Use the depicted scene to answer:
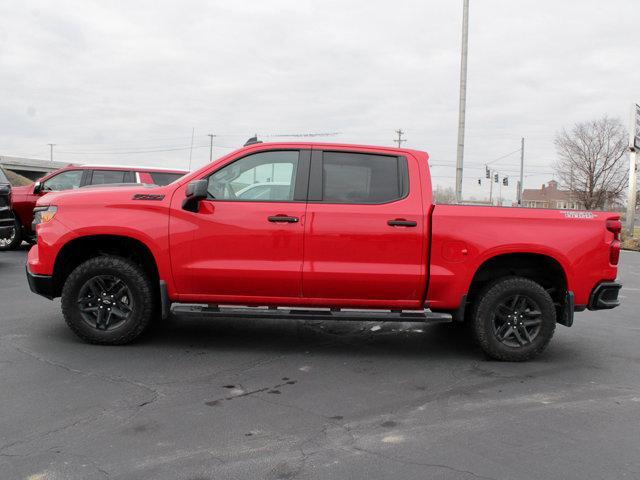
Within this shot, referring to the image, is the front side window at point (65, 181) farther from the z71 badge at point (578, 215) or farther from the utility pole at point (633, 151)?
the utility pole at point (633, 151)

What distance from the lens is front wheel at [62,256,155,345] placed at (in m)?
5.23

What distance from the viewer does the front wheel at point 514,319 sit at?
5.21 m

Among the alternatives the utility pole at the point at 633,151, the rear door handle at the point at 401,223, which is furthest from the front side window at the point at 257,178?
the utility pole at the point at 633,151

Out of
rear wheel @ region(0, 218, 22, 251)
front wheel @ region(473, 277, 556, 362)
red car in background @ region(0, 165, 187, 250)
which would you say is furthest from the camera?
rear wheel @ region(0, 218, 22, 251)

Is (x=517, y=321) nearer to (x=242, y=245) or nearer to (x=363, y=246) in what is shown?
(x=363, y=246)

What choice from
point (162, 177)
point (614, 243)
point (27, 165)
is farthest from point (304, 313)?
point (27, 165)

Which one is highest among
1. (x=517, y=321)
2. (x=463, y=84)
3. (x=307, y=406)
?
(x=463, y=84)

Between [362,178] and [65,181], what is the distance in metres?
8.67

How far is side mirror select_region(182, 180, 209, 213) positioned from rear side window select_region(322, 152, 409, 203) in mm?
1066

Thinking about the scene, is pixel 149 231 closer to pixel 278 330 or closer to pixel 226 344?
pixel 226 344

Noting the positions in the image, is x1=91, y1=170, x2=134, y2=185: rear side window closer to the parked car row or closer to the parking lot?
the parked car row

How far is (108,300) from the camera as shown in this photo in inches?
210

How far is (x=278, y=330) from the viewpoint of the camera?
6289 millimetres

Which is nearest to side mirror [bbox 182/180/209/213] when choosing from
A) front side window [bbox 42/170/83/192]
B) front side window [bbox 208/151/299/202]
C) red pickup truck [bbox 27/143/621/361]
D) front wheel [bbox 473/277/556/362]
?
red pickup truck [bbox 27/143/621/361]
